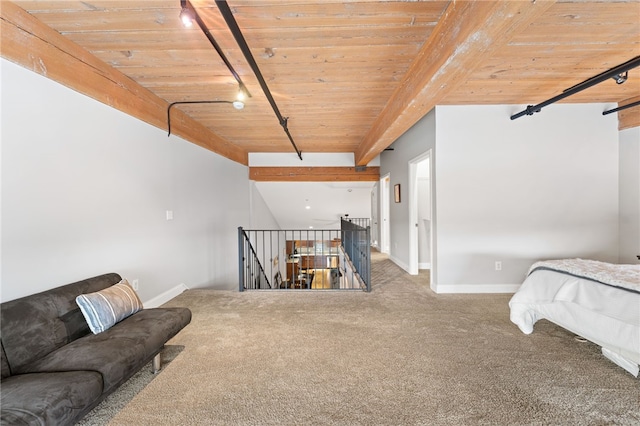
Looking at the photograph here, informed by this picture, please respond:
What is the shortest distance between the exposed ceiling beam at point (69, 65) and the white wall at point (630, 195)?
6.06 metres

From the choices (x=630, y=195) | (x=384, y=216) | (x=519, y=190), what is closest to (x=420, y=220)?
(x=384, y=216)

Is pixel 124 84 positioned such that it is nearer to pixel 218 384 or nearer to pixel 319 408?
Answer: pixel 218 384

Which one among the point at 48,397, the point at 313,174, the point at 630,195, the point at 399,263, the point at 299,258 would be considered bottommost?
the point at 299,258

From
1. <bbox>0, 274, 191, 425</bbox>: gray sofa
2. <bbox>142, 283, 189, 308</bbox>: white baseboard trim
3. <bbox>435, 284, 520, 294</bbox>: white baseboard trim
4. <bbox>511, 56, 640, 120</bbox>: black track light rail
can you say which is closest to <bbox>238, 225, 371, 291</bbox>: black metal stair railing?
<bbox>142, 283, 189, 308</bbox>: white baseboard trim

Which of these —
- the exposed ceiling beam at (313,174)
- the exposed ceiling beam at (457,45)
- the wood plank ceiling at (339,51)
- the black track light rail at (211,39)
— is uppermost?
the wood plank ceiling at (339,51)

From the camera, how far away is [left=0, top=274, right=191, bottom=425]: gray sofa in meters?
1.19

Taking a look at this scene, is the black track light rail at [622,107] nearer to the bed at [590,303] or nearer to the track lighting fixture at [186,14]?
the bed at [590,303]

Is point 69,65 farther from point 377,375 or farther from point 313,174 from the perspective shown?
point 313,174

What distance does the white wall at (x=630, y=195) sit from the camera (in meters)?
3.32

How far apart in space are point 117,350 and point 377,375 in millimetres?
1728

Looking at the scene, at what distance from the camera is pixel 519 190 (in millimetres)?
3549

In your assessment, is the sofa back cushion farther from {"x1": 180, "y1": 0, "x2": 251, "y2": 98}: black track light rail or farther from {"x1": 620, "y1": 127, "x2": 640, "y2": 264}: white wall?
{"x1": 620, "y1": 127, "x2": 640, "y2": 264}: white wall

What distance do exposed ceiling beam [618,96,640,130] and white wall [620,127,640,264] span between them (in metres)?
0.07

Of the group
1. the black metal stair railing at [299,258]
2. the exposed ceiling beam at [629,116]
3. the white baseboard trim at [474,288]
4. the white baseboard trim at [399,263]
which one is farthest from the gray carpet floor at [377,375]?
the exposed ceiling beam at [629,116]
